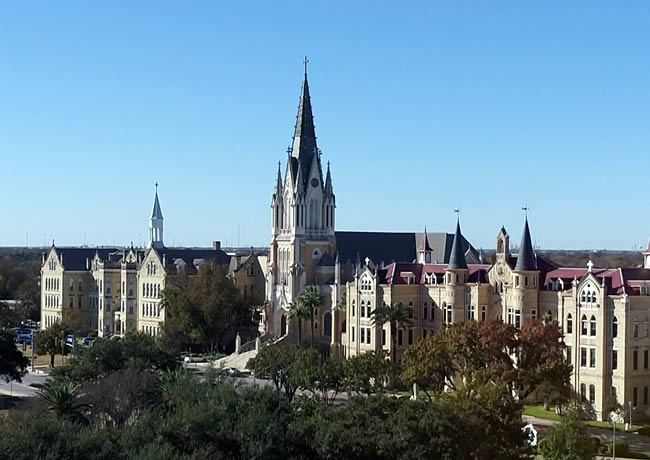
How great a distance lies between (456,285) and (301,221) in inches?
931

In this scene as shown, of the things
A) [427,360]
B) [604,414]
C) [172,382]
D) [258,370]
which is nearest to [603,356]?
[604,414]

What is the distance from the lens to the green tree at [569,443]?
2079 inches

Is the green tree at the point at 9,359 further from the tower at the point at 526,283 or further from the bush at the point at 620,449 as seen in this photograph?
the bush at the point at 620,449

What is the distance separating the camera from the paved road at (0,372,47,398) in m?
82.7

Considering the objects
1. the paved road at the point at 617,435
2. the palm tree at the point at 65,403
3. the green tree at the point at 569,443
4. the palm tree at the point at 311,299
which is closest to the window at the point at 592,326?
the paved road at the point at 617,435

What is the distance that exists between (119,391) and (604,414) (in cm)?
3389

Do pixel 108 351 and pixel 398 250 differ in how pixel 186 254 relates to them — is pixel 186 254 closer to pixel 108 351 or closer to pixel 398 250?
pixel 398 250

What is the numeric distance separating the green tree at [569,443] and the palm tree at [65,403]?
23.0 meters

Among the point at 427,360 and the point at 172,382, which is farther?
the point at 427,360

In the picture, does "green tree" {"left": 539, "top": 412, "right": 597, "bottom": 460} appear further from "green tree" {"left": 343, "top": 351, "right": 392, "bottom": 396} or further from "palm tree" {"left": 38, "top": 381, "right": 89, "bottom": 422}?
"palm tree" {"left": 38, "top": 381, "right": 89, "bottom": 422}

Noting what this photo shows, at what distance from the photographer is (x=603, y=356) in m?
74.6

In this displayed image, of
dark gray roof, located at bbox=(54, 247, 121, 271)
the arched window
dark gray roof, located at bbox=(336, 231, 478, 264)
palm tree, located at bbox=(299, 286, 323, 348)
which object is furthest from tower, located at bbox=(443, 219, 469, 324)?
dark gray roof, located at bbox=(54, 247, 121, 271)

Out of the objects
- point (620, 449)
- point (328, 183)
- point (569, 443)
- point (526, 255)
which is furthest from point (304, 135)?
point (569, 443)

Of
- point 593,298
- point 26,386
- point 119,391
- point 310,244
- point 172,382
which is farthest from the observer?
point 310,244
